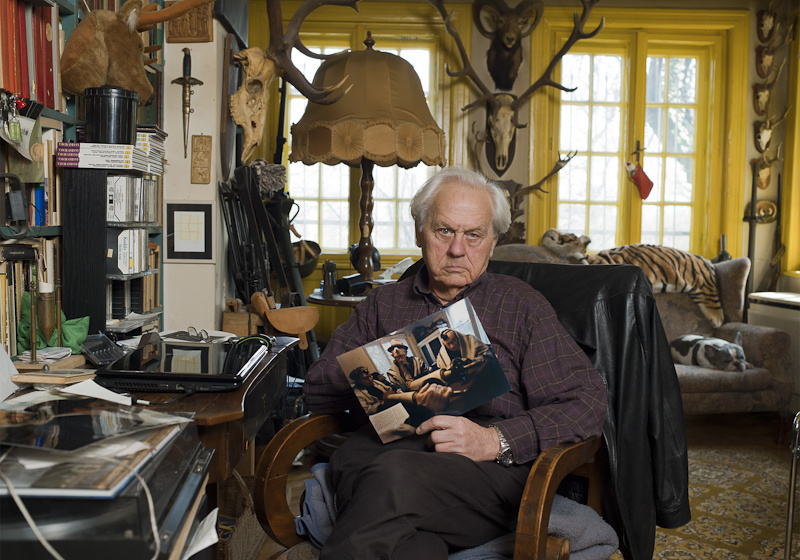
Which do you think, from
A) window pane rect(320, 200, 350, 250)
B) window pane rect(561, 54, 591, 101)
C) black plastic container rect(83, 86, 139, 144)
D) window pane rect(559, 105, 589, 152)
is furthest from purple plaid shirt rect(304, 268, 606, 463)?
window pane rect(561, 54, 591, 101)

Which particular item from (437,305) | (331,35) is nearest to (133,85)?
(437,305)

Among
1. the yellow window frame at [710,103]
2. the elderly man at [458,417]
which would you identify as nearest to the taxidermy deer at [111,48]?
the elderly man at [458,417]

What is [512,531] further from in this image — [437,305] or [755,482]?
[755,482]

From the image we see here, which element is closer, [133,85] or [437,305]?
[437,305]

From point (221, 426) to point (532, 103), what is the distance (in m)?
4.38

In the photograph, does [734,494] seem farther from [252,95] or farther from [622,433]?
[252,95]

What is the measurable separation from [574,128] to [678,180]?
0.92 metres

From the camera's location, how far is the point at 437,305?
1.74 meters

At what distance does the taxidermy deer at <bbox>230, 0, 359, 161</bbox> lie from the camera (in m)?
3.01

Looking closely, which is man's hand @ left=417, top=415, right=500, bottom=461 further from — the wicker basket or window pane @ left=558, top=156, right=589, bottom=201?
window pane @ left=558, top=156, right=589, bottom=201

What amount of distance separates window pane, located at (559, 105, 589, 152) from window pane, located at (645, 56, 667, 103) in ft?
1.70

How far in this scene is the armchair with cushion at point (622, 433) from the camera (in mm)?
1521

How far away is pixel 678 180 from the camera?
5.34 metres

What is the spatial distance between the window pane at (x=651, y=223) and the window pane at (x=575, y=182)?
51cm
